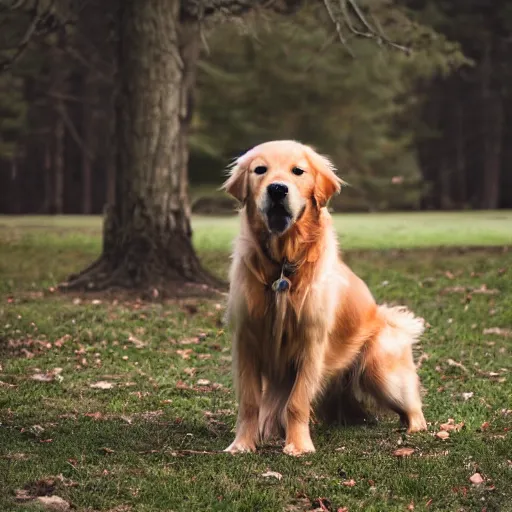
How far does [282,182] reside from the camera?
4.91 meters

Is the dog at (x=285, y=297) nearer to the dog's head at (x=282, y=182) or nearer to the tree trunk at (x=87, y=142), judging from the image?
the dog's head at (x=282, y=182)

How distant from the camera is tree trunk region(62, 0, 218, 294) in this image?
38.0 ft

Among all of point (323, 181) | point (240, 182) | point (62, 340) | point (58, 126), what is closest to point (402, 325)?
point (323, 181)

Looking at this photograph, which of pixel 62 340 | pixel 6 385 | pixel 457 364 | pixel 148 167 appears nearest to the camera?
pixel 6 385

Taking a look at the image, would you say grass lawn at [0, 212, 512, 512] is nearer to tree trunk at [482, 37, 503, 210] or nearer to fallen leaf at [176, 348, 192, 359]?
fallen leaf at [176, 348, 192, 359]

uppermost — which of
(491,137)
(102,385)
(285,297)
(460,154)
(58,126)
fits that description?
(491,137)

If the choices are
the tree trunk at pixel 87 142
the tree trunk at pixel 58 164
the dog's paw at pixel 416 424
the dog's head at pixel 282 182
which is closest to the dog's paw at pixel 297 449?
the dog's paw at pixel 416 424

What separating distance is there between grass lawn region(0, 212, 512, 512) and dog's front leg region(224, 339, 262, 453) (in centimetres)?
15

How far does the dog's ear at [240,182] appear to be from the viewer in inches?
202

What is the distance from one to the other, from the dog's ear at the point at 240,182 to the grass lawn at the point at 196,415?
54.5 inches

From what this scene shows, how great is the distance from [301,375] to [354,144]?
3575 centimetres

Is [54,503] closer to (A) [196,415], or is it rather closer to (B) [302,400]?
(B) [302,400]

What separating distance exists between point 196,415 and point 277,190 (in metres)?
2.06

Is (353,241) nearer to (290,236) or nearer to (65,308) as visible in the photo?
(65,308)
